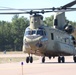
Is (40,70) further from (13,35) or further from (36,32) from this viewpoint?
(13,35)

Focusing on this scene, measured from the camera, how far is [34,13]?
30953 millimetres

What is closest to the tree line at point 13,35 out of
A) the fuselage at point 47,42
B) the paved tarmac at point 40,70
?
the fuselage at point 47,42

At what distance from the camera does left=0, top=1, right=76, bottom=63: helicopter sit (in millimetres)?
32438

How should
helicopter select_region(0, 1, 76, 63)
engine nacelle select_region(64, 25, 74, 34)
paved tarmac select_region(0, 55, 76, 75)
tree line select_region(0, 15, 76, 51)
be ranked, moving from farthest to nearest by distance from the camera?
tree line select_region(0, 15, 76, 51) → engine nacelle select_region(64, 25, 74, 34) → helicopter select_region(0, 1, 76, 63) → paved tarmac select_region(0, 55, 76, 75)

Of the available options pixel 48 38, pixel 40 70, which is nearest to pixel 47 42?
pixel 48 38

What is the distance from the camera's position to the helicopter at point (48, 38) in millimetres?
32438

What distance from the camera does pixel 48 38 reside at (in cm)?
3359

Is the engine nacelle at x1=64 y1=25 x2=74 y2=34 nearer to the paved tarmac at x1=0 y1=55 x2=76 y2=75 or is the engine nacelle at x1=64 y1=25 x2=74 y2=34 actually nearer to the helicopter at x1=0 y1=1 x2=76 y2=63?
the helicopter at x1=0 y1=1 x2=76 y2=63

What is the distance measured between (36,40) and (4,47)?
96.5 meters

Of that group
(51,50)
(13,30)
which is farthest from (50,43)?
(13,30)

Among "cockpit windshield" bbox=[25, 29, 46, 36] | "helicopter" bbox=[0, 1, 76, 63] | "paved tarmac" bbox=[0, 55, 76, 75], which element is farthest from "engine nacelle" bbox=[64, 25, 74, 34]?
"paved tarmac" bbox=[0, 55, 76, 75]

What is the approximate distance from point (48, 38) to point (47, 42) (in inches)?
16.9

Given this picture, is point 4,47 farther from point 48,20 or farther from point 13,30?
point 48,20

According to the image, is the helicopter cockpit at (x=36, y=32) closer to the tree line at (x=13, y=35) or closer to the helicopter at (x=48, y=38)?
the helicopter at (x=48, y=38)
